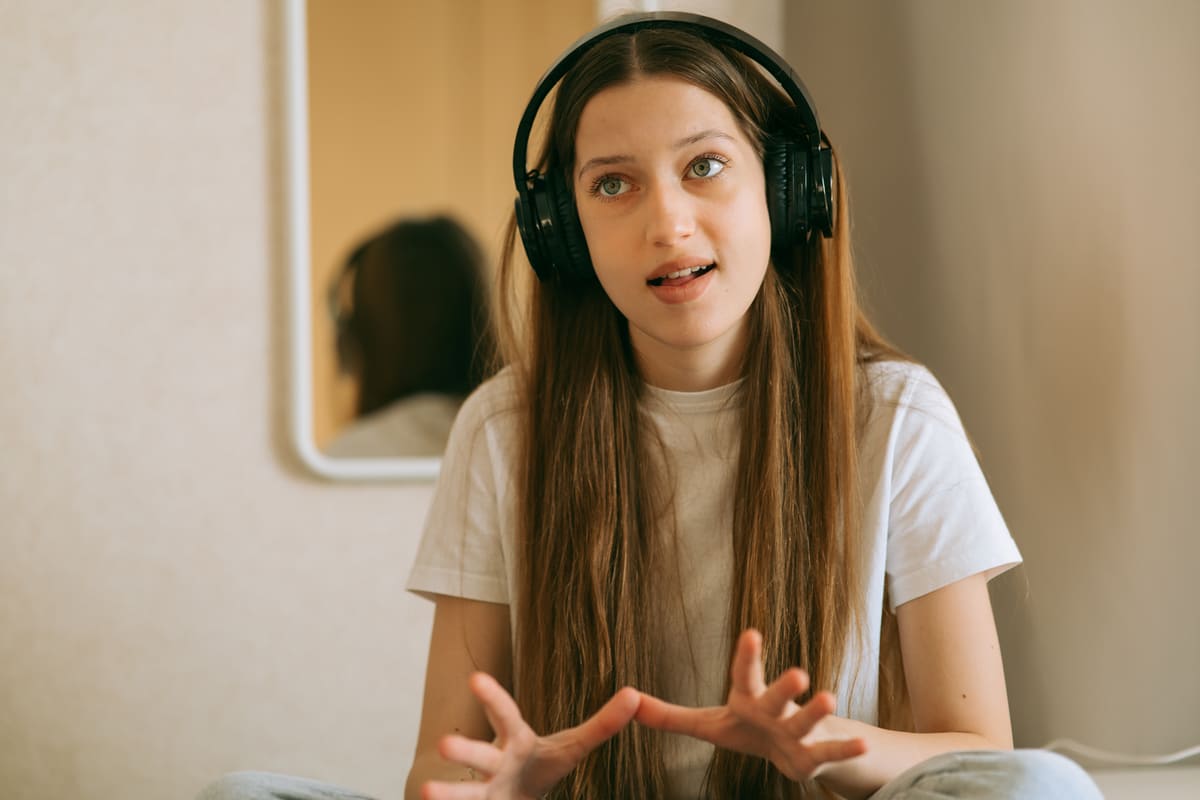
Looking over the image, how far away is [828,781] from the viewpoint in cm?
91

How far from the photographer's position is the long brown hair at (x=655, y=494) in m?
1.01

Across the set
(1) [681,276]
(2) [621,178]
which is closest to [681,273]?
(1) [681,276]

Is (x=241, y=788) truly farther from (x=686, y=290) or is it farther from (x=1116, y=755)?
(x=1116, y=755)

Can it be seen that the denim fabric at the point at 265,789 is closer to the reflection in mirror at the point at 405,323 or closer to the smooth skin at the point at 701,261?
the smooth skin at the point at 701,261

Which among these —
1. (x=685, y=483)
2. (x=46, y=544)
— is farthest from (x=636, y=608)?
(x=46, y=544)

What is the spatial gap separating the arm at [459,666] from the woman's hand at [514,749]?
0.84 ft

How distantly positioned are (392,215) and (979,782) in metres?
1.18

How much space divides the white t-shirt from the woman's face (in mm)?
128

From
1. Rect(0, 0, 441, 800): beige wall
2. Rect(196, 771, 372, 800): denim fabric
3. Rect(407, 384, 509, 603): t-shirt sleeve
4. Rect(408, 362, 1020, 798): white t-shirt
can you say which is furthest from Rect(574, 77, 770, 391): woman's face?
Rect(0, 0, 441, 800): beige wall

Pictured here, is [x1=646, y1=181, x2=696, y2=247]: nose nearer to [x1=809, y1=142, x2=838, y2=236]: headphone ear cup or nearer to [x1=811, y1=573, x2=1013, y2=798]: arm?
[x1=809, y1=142, x2=838, y2=236]: headphone ear cup

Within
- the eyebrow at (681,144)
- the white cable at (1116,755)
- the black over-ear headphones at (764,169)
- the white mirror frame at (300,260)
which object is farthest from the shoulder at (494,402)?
the white cable at (1116,755)

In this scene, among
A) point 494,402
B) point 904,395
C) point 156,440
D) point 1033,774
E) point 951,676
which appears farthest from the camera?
point 156,440

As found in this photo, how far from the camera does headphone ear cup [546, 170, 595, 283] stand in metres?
1.04

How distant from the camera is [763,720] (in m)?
0.76
